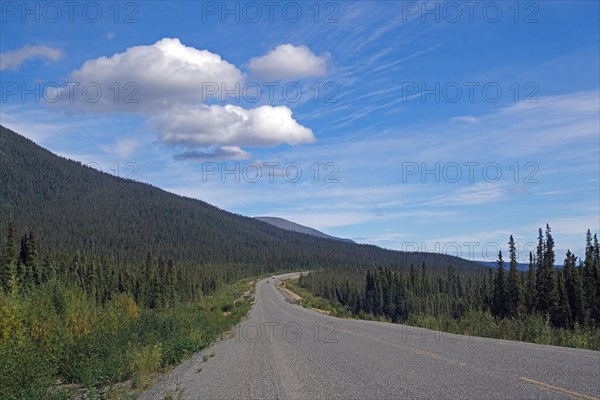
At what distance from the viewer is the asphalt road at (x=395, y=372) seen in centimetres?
952

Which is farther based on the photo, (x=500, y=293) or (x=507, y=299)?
(x=500, y=293)

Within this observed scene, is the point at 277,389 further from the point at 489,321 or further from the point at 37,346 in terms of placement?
the point at 489,321

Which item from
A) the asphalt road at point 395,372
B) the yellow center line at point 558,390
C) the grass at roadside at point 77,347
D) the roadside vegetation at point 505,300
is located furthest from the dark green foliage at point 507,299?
the grass at roadside at point 77,347

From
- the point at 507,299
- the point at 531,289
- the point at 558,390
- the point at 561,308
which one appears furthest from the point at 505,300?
the point at 558,390

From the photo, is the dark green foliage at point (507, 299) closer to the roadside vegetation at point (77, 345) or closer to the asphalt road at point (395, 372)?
the asphalt road at point (395, 372)

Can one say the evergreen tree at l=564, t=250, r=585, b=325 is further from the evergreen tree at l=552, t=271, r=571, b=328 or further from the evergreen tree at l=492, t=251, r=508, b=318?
the evergreen tree at l=492, t=251, r=508, b=318

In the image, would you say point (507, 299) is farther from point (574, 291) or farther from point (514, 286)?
point (574, 291)

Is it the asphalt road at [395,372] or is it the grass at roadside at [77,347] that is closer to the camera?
the asphalt road at [395,372]

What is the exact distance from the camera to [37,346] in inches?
695

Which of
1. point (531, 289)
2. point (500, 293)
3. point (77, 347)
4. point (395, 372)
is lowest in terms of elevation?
point (500, 293)

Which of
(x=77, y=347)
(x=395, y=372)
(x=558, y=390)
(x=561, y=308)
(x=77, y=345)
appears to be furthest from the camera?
(x=561, y=308)

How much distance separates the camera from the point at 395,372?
12039 mm

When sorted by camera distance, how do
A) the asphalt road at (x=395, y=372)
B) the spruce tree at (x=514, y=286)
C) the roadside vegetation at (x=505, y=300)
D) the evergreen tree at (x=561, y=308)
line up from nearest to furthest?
the asphalt road at (x=395, y=372)
the roadside vegetation at (x=505, y=300)
the evergreen tree at (x=561, y=308)
the spruce tree at (x=514, y=286)

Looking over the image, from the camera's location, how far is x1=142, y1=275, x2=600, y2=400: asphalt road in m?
9.52
